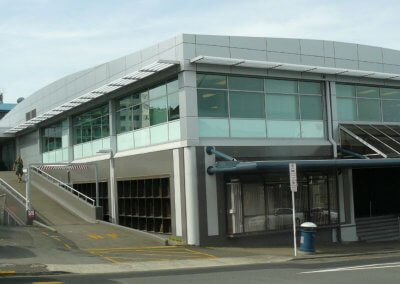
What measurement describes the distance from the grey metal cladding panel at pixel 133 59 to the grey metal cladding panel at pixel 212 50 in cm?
329

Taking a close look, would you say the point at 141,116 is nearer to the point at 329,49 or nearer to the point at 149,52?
the point at 149,52

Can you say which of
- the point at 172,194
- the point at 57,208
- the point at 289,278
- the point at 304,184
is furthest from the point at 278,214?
the point at 57,208

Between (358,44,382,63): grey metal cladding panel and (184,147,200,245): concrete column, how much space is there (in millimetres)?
9499

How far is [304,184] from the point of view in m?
22.8

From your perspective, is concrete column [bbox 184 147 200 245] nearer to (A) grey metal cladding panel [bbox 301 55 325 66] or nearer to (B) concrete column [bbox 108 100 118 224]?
(A) grey metal cladding panel [bbox 301 55 325 66]

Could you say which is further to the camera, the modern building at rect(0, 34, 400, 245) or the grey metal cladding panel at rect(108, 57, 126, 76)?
the grey metal cladding panel at rect(108, 57, 126, 76)

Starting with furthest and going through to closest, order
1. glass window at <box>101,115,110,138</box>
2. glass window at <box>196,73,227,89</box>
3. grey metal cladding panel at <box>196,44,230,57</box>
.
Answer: glass window at <box>101,115,110,138</box> < glass window at <box>196,73,227,89</box> < grey metal cladding panel at <box>196,44,230,57</box>

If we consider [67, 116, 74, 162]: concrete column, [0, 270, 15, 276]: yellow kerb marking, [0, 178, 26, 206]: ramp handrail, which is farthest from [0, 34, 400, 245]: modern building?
[0, 270, 15, 276]: yellow kerb marking

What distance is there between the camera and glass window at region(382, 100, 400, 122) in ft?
86.9

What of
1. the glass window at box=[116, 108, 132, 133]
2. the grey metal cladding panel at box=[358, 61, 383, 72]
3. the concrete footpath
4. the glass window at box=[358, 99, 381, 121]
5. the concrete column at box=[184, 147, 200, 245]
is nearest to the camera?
the concrete footpath

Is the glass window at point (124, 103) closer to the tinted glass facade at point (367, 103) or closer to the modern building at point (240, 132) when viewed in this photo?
the modern building at point (240, 132)

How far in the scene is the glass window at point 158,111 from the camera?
2247 cm

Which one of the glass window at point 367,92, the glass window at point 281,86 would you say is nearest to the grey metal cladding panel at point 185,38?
the glass window at point 281,86

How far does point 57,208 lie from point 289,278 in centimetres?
1764
